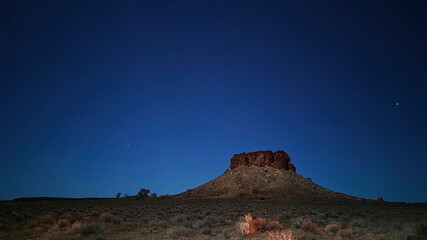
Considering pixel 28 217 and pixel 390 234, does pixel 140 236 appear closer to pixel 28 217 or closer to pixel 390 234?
pixel 390 234

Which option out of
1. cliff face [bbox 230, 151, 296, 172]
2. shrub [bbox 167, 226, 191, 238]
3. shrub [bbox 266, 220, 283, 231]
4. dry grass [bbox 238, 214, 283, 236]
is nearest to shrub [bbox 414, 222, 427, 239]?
shrub [bbox 266, 220, 283, 231]

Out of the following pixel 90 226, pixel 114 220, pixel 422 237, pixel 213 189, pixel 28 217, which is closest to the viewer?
pixel 422 237

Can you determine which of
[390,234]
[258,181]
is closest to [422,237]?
[390,234]

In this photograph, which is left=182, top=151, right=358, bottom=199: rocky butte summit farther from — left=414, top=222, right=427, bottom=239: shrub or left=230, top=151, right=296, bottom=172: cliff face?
left=414, top=222, right=427, bottom=239: shrub

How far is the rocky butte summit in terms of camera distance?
71.7m

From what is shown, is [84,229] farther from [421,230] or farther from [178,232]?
[421,230]

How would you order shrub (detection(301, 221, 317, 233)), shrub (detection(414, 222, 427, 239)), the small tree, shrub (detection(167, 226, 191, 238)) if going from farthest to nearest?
the small tree
shrub (detection(301, 221, 317, 233))
shrub (detection(167, 226, 191, 238))
shrub (detection(414, 222, 427, 239))

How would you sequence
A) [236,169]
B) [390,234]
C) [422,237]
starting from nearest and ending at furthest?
[422,237] → [390,234] → [236,169]

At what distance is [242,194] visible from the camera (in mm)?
68375

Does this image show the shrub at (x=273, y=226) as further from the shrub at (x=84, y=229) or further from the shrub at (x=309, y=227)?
the shrub at (x=84, y=229)

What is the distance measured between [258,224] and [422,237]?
7090mm

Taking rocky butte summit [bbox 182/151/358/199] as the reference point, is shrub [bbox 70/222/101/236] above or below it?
below

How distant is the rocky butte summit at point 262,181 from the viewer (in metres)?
71.7

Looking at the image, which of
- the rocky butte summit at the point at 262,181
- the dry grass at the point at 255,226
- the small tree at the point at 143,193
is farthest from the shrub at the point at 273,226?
the small tree at the point at 143,193
